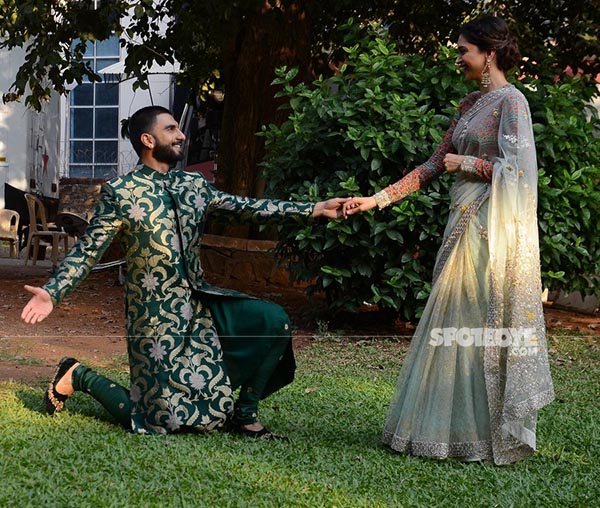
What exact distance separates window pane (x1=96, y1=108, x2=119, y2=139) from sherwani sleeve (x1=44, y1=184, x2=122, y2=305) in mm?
27974

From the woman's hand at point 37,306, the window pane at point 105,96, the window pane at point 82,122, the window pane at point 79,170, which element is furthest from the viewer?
the window pane at point 79,170

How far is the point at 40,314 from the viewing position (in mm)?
4277

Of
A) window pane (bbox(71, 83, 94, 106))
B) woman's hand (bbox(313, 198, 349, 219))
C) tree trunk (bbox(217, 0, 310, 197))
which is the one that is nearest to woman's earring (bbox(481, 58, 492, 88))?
woman's hand (bbox(313, 198, 349, 219))

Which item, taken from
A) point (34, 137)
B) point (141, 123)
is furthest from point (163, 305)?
point (34, 137)

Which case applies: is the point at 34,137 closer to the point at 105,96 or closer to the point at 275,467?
the point at 105,96

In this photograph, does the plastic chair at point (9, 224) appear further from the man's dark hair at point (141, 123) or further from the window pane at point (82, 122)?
the window pane at point (82, 122)

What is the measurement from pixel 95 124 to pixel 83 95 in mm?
983

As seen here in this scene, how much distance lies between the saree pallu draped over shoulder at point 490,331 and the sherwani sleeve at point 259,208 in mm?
778

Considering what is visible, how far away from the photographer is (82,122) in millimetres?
32875

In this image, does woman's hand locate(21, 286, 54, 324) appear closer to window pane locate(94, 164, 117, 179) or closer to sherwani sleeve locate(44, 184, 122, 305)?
sherwani sleeve locate(44, 184, 122, 305)

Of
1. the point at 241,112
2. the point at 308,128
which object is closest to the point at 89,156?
the point at 241,112

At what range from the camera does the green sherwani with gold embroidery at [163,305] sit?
Result: 4.68 metres

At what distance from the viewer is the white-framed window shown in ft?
106

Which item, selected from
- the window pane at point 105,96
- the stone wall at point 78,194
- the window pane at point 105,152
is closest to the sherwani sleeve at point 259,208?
the stone wall at point 78,194
